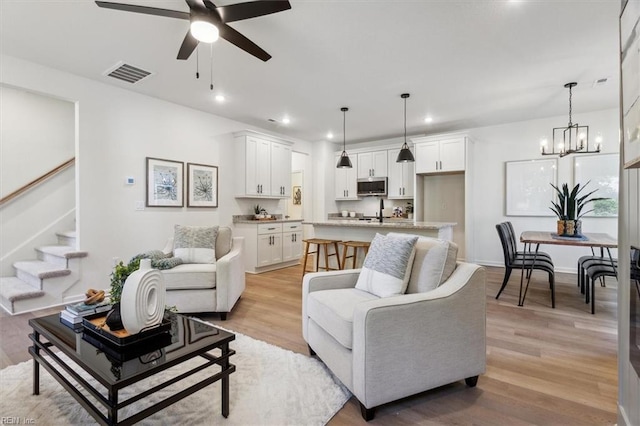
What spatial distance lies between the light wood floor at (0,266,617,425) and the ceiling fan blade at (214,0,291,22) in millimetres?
2444

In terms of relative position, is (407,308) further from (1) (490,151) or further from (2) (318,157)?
(2) (318,157)

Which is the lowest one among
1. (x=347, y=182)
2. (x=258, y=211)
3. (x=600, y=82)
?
(x=258, y=211)

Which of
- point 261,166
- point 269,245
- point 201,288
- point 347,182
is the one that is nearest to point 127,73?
point 261,166

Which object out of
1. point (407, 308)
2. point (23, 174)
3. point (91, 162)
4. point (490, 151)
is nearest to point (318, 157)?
point (490, 151)

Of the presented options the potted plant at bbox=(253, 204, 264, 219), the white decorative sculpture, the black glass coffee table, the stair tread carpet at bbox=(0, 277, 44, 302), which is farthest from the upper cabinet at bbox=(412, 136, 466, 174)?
the stair tread carpet at bbox=(0, 277, 44, 302)

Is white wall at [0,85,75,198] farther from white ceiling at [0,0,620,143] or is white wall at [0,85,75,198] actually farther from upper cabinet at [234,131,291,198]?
upper cabinet at [234,131,291,198]

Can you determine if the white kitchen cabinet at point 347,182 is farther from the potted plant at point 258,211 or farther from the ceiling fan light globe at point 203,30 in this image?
the ceiling fan light globe at point 203,30

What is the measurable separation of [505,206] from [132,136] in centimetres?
614

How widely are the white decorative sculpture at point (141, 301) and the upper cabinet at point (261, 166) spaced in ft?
12.9

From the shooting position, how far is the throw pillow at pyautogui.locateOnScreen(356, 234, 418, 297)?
2.12m

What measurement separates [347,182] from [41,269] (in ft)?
18.1

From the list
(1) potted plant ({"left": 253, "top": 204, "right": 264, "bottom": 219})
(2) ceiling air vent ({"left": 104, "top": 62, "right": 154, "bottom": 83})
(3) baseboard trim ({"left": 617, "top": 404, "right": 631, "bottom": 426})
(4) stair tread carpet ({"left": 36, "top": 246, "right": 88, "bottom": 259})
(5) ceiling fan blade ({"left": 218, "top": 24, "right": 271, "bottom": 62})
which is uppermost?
(2) ceiling air vent ({"left": 104, "top": 62, "right": 154, "bottom": 83})

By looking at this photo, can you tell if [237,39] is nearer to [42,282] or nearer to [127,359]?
[127,359]

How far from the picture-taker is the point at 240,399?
5.95ft
